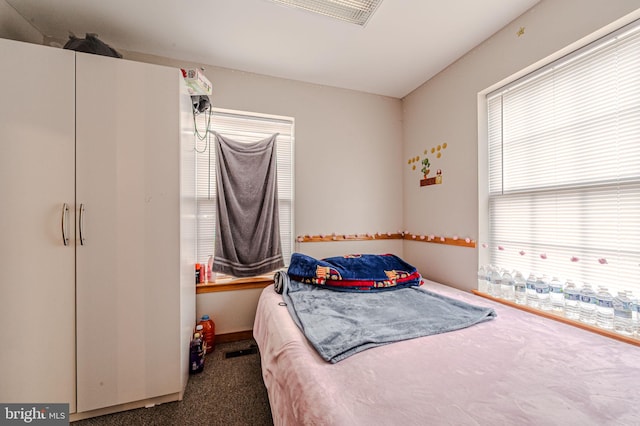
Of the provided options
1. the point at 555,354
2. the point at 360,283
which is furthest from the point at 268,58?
the point at 555,354

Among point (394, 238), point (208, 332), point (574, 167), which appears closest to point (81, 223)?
point (208, 332)

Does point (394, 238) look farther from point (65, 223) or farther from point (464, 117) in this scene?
point (65, 223)

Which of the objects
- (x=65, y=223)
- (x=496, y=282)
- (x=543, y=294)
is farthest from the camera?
(x=496, y=282)

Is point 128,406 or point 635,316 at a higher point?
point 635,316

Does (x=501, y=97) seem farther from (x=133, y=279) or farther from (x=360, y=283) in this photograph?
(x=133, y=279)

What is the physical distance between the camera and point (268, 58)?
2145 millimetres

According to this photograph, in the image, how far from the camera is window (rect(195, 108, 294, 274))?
2.28 m

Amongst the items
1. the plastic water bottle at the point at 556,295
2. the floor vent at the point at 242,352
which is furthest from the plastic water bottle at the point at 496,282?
the floor vent at the point at 242,352

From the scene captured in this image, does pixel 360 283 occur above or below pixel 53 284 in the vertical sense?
below

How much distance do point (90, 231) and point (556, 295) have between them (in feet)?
9.29

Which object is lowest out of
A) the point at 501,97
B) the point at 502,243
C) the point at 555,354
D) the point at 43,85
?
the point at 555,354

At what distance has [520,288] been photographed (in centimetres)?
174

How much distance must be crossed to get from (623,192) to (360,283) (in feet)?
5.33
